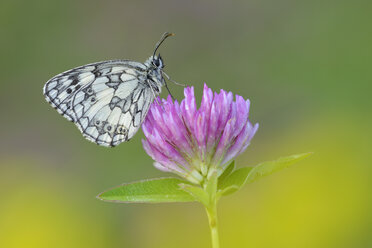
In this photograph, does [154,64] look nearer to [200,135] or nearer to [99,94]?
[99,94]

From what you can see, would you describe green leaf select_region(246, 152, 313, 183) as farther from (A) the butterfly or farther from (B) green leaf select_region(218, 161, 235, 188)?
(A) the butterfly

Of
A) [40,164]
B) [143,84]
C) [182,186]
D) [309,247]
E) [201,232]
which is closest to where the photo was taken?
[182,186]

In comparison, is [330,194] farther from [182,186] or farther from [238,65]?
[238,65]

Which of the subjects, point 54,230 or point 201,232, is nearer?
point 201,232

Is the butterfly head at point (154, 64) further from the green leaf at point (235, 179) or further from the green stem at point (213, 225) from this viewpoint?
the green stem at point (213, 225)

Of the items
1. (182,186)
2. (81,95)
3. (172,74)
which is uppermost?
(172,74)

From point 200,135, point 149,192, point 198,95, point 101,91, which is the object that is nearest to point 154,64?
point 101,91

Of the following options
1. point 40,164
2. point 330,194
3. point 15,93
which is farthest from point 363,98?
point 15,93
